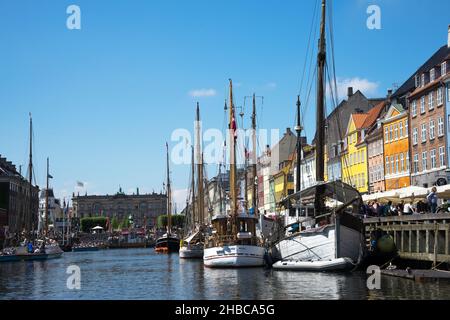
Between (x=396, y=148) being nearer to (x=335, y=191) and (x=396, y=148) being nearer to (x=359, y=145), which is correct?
(x=359, y=145)

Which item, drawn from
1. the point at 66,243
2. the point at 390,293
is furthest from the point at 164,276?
the point at 66,243

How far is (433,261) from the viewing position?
36938 millimetres

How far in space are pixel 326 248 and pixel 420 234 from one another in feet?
16.0

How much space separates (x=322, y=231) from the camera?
131 feet

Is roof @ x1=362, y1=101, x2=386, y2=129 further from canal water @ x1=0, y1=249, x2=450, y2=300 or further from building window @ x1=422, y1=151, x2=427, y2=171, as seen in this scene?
canal water @ x1=0, y1=249, x2=450, y2=300

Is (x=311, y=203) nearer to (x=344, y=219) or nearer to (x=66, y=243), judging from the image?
(x=344, y=219)

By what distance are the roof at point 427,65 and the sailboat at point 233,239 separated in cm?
2298

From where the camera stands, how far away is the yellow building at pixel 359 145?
88.1 m

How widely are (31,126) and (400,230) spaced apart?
62225 mm

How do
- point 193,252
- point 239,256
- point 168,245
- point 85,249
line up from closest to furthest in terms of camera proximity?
point 239,256, point 193,252, point 168,245, point 85,249

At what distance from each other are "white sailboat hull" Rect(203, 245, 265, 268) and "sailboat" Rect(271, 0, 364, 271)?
7.52 feet

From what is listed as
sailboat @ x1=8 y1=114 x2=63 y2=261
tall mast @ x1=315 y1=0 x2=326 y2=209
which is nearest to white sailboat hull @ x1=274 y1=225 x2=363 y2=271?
tall mast @ x1=315 y1=0 x2=326 y2=209

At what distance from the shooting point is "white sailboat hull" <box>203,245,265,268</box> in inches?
1911
